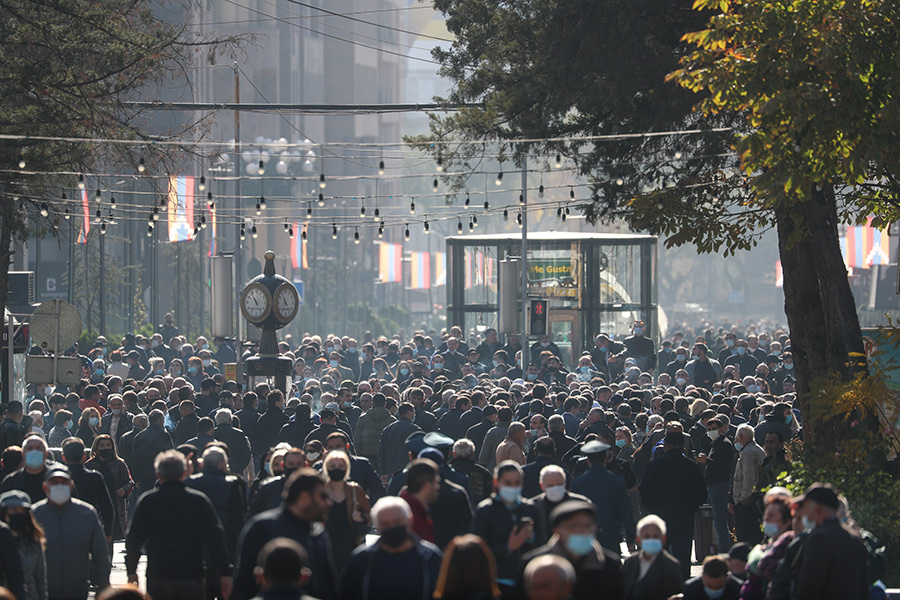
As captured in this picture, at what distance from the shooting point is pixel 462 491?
971cm

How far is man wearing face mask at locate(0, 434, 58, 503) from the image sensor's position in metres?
11.1

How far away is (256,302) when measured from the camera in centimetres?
2317

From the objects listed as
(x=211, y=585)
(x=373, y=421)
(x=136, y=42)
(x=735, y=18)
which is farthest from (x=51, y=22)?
(x=211, y=585)

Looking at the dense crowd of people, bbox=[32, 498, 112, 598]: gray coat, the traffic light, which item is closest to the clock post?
the dense crowd of people

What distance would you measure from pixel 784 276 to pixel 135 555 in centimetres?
876

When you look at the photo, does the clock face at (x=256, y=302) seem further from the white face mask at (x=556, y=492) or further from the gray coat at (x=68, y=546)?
the white face mask at (x=556, y=492)

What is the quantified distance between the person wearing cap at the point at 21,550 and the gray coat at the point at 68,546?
0.41m

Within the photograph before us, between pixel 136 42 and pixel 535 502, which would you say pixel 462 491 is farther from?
pixel 136 42

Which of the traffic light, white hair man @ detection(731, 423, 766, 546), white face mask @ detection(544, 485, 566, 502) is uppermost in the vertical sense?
the traffic light

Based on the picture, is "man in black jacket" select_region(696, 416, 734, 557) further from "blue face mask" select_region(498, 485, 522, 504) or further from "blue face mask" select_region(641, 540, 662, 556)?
"blue face mask" select_region(641, 540, 662, 556)

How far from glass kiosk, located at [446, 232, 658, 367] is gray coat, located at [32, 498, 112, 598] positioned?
26573 millimetres

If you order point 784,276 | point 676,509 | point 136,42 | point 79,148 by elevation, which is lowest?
point 676,509

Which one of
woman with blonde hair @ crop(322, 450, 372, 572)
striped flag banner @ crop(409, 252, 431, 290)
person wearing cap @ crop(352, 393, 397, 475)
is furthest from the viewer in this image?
striped flag banner @ crop(409, 252, 431, 290)

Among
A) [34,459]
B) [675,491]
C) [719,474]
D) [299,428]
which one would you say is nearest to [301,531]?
[34,459]
